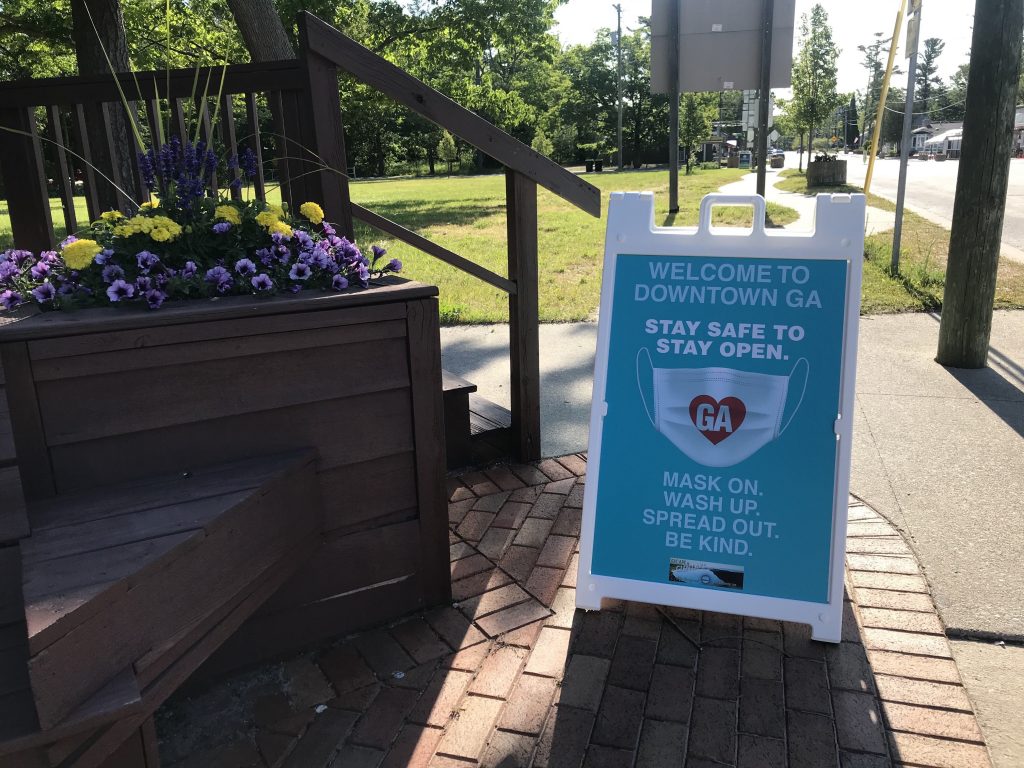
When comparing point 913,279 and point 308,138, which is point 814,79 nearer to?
point 913,279

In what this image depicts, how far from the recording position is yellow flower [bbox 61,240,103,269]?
2115mm

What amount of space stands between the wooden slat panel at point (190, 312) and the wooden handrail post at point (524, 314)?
1.20 metres

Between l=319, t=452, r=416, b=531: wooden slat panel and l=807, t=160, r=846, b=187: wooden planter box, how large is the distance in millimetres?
21412

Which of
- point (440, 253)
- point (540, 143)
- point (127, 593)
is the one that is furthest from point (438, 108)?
point (540, 143)

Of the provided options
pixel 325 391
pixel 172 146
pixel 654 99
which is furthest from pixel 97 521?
pixel 654 99

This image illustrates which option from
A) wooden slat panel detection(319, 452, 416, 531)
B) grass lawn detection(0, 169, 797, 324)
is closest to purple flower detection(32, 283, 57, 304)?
wooden slat panel detection(319, 452, 416, 531)

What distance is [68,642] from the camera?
4.47 ft

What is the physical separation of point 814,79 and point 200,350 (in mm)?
39421

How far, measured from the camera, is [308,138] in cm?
300

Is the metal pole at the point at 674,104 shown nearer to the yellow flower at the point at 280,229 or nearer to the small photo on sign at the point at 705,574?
the yellow flower at the point at 280,229

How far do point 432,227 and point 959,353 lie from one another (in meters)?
9.85

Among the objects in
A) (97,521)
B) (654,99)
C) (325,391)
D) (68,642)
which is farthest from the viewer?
(654,99)

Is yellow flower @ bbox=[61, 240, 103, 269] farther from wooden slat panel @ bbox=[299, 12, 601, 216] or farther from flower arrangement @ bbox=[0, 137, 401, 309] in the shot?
wooden slat panel @ bbox=[299, 12, 601, 216]

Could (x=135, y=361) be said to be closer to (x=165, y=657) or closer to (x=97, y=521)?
(x=97, y=521)
